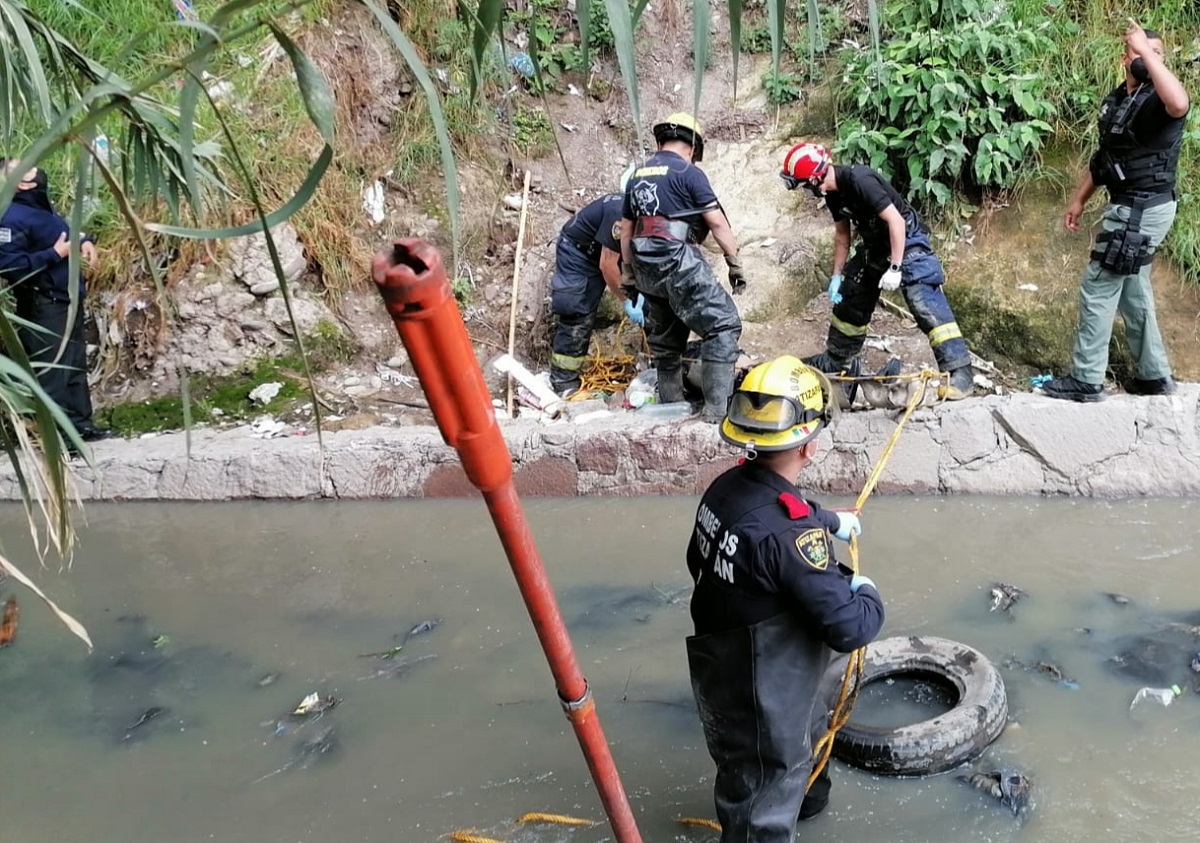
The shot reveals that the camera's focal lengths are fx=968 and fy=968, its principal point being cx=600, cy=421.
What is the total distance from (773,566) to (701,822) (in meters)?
1.14

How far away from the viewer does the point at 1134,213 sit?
16.1 feet

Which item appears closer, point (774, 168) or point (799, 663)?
point (799, 663)

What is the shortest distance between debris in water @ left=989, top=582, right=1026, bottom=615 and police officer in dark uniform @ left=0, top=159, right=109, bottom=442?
5229 millimetres

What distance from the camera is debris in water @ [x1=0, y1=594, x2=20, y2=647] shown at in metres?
4.53

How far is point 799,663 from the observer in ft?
8.51

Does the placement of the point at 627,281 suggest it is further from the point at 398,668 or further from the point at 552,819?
the point at 552,819

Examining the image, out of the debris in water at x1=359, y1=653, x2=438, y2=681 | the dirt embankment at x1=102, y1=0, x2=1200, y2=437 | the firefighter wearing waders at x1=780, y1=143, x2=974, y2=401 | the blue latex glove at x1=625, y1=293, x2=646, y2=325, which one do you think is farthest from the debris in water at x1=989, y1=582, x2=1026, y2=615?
the blue latex glove at x1=625, y1=293, x2=646, y2=325

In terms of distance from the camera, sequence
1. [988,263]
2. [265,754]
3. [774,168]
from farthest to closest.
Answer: [774,168] → [988,263] → [265,754]

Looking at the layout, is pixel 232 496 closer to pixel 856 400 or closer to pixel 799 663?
pixel 856 400

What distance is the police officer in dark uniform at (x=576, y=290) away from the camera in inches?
261

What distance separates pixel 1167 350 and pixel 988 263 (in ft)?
4.02

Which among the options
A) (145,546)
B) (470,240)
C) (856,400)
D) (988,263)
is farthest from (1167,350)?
(145,546)

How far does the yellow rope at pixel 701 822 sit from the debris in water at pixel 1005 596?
171 cm

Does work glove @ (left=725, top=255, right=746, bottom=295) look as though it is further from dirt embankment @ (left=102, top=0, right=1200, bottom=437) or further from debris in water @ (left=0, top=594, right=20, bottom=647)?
debris in water @ (left=0, top=594, right=20, bottom=647)
